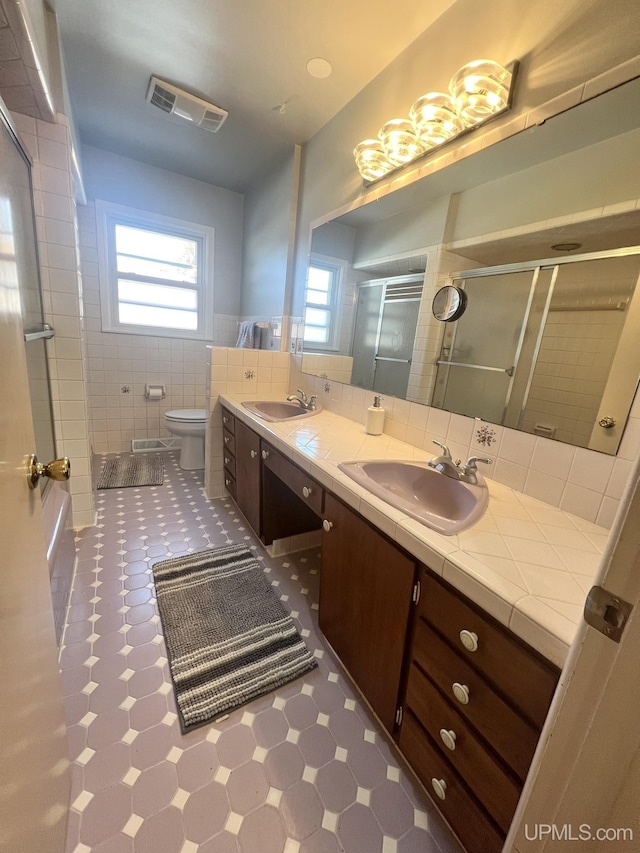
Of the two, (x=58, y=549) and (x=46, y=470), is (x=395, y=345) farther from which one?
(x=58, y=549)

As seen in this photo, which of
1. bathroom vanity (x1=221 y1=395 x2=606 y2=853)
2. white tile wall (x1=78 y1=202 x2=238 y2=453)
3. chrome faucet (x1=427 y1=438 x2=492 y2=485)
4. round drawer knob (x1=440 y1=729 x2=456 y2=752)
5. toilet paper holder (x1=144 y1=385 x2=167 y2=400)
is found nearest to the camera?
bathroom vanity (x1=221 y1=395 x2=606 y2=853)

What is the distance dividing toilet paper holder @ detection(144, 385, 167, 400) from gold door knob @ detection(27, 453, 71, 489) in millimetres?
2819

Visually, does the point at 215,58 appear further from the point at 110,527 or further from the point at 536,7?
the point at 110,527

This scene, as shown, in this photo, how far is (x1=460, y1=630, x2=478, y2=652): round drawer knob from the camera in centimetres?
67

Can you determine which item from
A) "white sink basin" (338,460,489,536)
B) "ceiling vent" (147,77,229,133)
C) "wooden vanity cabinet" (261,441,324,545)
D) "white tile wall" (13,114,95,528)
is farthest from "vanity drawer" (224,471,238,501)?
"ceiling vent" (147,77,229,133)

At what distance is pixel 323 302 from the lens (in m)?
2.17

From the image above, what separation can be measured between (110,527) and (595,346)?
2.50 meters

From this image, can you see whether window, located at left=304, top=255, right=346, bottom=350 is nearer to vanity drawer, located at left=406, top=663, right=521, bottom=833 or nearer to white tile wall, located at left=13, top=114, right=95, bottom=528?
white tile wall, located at left=13, top=114, right=95, bottom=528

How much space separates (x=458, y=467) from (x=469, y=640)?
565 mm

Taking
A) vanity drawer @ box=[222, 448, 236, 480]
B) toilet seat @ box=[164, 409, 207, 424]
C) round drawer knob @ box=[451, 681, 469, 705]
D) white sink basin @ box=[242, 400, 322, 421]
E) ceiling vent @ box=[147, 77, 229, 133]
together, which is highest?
ceiling vent @ box=[147, 77, 229, 133]

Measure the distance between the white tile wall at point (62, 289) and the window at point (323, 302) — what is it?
1340mm

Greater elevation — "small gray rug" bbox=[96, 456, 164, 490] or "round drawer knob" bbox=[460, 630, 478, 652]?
"round drawer knob" bbox=[460, 630, 478, 652]

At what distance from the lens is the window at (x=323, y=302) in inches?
80.7

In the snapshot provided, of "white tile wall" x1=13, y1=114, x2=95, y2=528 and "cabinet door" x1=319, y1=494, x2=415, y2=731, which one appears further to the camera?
"white tile wall" x1=13, y1=114, x2=95, y2=528
